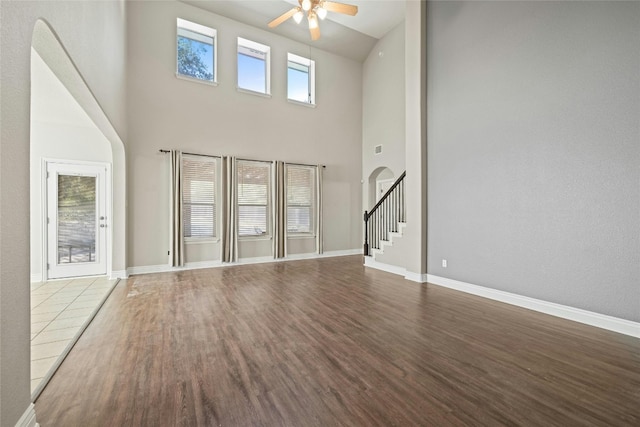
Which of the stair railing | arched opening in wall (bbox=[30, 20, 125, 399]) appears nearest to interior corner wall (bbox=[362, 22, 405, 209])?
the stair railing

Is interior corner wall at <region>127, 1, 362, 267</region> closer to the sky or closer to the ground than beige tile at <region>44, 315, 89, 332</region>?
closer to the sky

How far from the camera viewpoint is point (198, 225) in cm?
641

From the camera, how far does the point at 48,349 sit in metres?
2.58

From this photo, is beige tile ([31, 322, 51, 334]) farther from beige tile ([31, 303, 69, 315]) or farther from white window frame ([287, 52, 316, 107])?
white window frame ([287, 52, 316, 107])

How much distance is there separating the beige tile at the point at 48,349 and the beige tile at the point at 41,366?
80 millimetres

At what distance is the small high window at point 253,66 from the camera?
7.02m

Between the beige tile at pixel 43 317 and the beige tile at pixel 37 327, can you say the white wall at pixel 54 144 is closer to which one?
the beige tile at pixel 43 317

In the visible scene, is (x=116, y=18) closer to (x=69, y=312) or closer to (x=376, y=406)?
(x=69, y=312)

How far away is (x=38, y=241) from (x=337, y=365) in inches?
235

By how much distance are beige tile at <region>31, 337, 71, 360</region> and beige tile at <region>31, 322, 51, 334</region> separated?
0.46m

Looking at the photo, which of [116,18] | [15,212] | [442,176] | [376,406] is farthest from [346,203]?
[15,212]

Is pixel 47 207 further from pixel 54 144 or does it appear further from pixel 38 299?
pixel 38 299

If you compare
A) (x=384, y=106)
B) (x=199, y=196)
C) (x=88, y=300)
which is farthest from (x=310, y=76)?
(x=88, y=300)

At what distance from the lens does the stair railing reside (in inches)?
233
